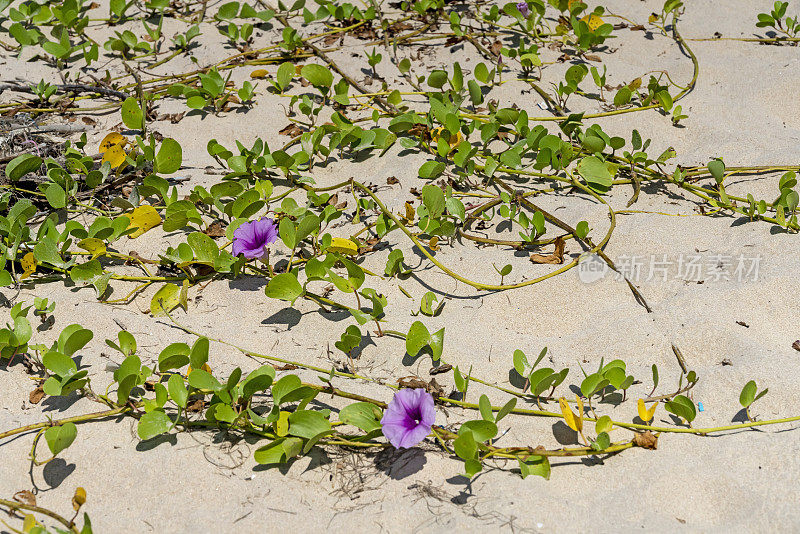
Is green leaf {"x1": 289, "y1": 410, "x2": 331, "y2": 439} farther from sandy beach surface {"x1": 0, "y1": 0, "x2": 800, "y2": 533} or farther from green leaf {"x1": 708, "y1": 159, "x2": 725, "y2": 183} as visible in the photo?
green leaf {"x1": 708, "y1": 159, "x2": 725, "y2": 183}

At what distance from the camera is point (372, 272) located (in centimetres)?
217

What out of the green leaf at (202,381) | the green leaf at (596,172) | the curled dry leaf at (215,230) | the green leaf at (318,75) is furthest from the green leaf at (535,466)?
the green leaf at (318,75)

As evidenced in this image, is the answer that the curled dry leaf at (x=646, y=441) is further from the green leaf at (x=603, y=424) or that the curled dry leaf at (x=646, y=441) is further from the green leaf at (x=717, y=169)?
the green leaf at (x=717, y=169)

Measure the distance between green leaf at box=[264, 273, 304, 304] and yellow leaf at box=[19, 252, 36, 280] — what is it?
0.74m

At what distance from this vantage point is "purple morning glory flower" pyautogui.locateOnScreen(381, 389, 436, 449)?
1.49 metres

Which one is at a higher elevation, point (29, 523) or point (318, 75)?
point (318, 75)

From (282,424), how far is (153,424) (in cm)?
28

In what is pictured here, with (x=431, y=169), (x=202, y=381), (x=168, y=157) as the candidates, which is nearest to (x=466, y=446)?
(x=202, y=381)

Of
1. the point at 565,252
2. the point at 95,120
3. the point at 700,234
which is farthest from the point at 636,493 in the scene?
the point at 95,120

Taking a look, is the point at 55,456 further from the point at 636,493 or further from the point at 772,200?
the point at 772,200

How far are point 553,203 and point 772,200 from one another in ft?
2.34

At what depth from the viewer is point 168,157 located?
2477mm

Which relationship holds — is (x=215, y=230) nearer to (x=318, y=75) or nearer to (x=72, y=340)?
(x=72, y=340)

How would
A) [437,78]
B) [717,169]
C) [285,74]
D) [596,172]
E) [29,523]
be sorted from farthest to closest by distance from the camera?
[285,74] → [437,78] → [596,172] → [717,169] → [29,523]
